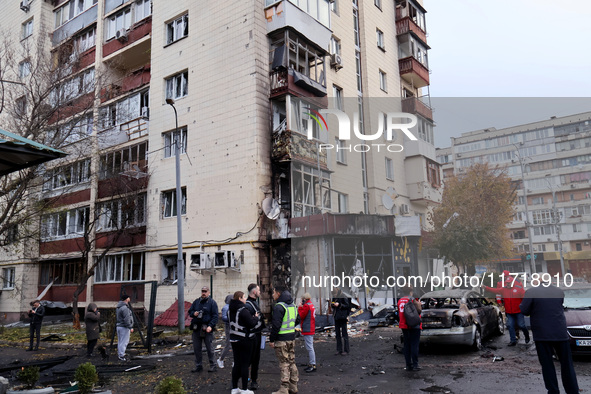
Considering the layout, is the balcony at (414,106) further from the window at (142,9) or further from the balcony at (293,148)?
the window at (142,9)

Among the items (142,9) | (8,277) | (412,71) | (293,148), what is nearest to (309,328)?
(293,148)

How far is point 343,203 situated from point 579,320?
14954mm

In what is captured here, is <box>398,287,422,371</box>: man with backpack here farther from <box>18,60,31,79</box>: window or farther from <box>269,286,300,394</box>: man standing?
<box>18,60,31,79</box>: window

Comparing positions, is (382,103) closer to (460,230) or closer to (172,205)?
(460,230)

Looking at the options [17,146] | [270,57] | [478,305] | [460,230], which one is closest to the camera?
[17,146]

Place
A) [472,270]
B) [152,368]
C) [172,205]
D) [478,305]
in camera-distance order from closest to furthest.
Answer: [152,368] < [478,305] < [172,205] < [472,270]

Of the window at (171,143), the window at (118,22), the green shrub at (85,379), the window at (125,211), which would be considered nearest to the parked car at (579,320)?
the green shrub at (85,379)

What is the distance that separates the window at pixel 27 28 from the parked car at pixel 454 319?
32355 mm

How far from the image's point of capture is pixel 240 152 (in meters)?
20.0

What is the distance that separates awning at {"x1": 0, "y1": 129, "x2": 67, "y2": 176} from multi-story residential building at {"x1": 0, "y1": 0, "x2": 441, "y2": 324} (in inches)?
529

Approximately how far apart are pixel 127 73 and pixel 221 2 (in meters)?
9.00

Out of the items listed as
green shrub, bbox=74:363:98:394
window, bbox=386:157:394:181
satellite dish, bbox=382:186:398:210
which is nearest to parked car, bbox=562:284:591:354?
green shrub, bbox=74:363:98:394

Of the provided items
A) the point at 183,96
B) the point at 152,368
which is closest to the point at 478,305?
the point at 152,368

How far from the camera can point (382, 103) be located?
28078 millimetres
